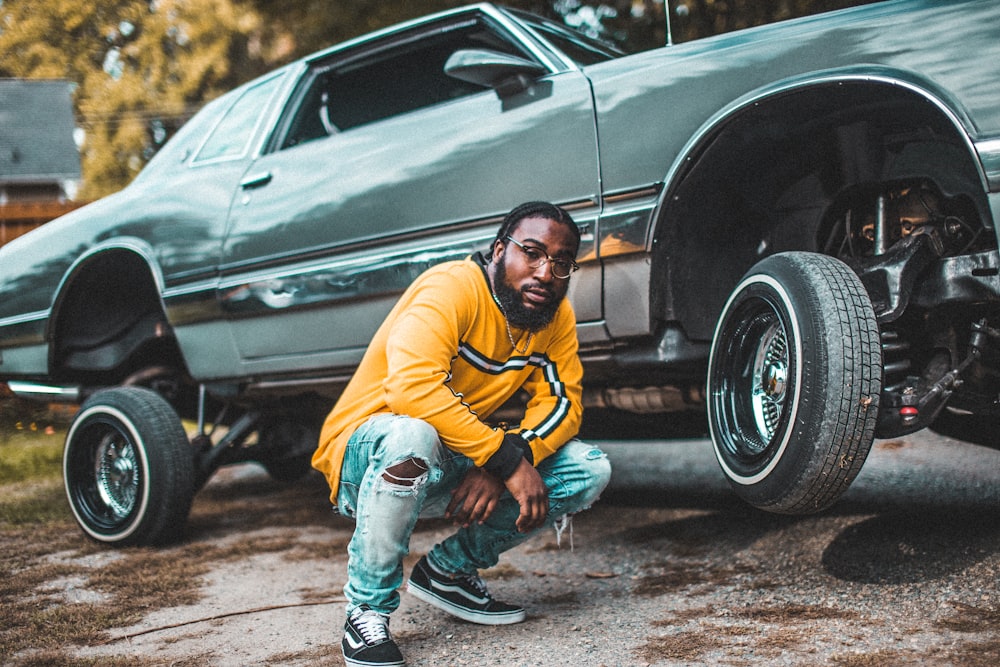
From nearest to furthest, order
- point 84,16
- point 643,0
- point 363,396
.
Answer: point 363,396
point 643,0
point 84,16

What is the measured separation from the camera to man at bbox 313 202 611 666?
2.14 metres

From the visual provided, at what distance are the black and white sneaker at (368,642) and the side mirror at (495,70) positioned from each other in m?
1.64

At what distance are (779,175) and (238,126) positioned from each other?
7.77 feet

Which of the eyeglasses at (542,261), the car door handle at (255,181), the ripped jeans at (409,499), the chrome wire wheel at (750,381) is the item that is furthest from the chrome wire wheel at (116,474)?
the chrome wire wheel at (750,381)

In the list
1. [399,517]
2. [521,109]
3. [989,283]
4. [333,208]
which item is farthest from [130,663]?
[989,283]

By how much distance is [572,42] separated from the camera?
3.39 metres

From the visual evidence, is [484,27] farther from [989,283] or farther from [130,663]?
[130,663]

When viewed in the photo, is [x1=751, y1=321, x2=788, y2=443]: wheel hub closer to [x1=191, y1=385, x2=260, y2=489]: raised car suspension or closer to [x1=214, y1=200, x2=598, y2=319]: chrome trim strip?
[x1=214, y1=200, x2=598, y2=319]: chrome trim strip

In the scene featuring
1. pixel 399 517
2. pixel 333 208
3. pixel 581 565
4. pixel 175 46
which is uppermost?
pixel 175 46

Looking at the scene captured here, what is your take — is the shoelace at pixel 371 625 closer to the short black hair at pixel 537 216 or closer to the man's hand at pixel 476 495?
the man's hand at pixel 476 495

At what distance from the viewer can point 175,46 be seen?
24.6m

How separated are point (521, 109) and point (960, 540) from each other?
1.93m

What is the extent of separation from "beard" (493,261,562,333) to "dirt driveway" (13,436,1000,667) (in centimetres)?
81

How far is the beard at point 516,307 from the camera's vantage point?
7.57ft
